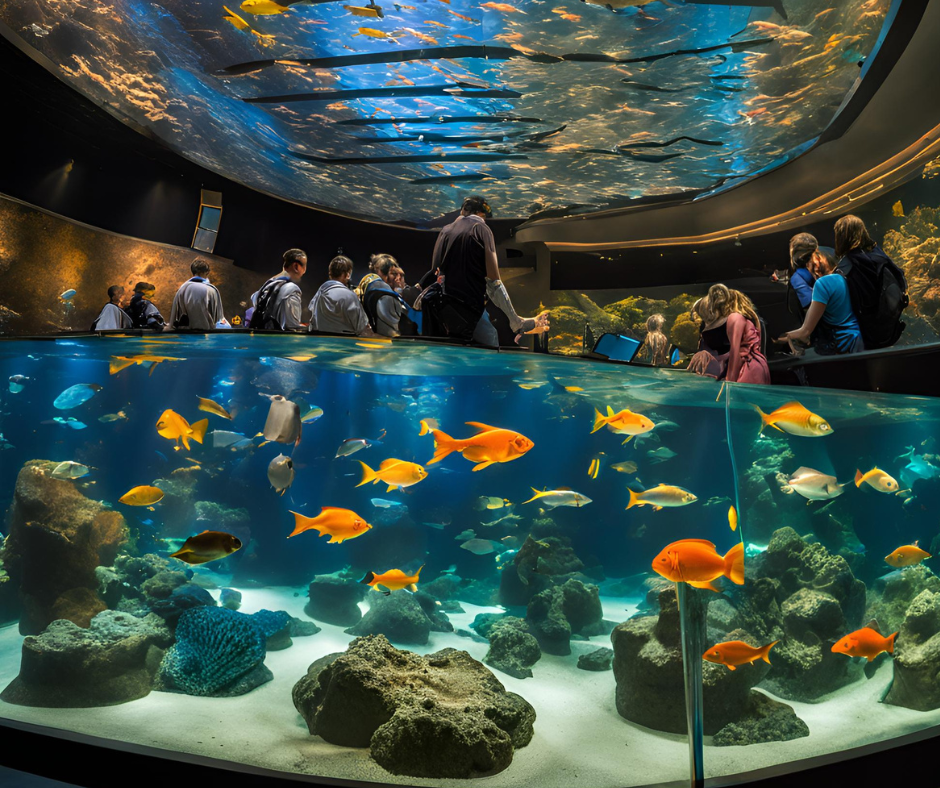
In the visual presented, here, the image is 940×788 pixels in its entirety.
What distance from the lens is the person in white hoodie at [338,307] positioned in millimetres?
4699

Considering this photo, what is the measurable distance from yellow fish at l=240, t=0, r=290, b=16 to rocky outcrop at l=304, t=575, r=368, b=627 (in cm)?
793

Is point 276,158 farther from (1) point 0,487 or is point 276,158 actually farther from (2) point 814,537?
(1) point 0,487

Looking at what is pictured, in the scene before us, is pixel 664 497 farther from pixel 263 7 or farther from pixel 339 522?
pixel 263 7

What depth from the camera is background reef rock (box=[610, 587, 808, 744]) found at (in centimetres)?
356

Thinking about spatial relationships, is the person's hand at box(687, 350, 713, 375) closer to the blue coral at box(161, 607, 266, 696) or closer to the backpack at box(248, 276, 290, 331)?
the backpack at box(248, 276, 290, 331)

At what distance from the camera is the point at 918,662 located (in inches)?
172

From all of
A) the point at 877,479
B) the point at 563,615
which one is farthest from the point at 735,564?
the point at 563,615

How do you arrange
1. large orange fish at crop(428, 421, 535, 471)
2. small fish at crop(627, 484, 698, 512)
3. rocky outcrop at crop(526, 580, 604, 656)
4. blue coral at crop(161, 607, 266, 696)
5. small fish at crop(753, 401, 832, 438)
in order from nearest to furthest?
1. small fish at crop(753, 401, 832, 438)
2. large orange fish at crop(428, 421, 535, 471)
3. small fish at crop(627, 484, 698, 512)
4. blue coral at crop(161, 607, 266, 696)
5. rocky outcrop at crop(526, 580, 604, 656)

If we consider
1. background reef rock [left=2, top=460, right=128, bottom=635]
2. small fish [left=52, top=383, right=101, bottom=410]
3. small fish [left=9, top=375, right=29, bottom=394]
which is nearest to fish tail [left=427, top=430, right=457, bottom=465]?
small fish [left=52, top=383, right=101, bottom=410]

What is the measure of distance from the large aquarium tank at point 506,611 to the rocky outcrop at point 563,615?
1.7 inches

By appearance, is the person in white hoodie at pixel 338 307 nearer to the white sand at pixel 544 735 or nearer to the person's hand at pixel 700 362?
the person's hand at pixel 700 362

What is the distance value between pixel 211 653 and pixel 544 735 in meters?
3.56

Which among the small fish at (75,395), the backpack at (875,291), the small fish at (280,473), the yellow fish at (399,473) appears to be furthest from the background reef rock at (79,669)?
the backpack at (875,291)

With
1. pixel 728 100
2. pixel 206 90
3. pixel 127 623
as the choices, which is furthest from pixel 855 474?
pixel 127 623
